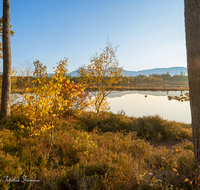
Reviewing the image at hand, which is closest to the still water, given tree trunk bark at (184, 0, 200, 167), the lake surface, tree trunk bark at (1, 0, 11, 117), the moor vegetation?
the lake surface

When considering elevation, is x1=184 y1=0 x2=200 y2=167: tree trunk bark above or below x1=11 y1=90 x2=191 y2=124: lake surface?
above

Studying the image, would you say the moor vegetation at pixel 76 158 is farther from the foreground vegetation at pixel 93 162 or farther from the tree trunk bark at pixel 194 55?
the tree trunk bark at pixel 194 55

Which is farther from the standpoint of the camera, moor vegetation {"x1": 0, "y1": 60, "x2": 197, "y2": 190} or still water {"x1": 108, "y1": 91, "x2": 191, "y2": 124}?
still water {"x1": 108, "y1": 91, "x2": 191, "y2": 124}

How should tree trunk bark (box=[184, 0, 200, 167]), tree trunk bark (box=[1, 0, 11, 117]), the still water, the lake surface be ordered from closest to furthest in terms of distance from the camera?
tree trunk bark (box=[184, 0, 200, 167]) → tree trunk bark (box=[1, 0, 11, 117]) → the lake surface → the still water

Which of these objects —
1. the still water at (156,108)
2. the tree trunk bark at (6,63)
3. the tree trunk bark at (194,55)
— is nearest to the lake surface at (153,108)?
the still water at (156,108)

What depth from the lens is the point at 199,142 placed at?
274 centimetres

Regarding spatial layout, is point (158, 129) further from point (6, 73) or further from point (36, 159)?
point (6, 73)

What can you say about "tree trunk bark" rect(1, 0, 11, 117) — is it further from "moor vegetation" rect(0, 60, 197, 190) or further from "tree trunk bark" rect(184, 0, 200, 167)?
"tree trunk bark" rect(184, 0, 200, 167)

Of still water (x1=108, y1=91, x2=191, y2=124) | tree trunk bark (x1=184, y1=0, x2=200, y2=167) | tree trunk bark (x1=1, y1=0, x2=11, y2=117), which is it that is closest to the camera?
tree trunk bark (x1=184, y1=0, x2=200, y2=167)

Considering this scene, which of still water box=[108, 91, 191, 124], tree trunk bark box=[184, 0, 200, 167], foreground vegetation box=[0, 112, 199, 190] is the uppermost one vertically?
tree trunk bark box=[184, 0, 200, 167]

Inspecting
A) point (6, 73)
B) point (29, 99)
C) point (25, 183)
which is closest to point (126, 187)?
point (25, 183)

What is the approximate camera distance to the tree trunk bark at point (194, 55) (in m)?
2.62

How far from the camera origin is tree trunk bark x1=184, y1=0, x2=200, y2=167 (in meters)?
2.62

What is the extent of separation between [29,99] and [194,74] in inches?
180
